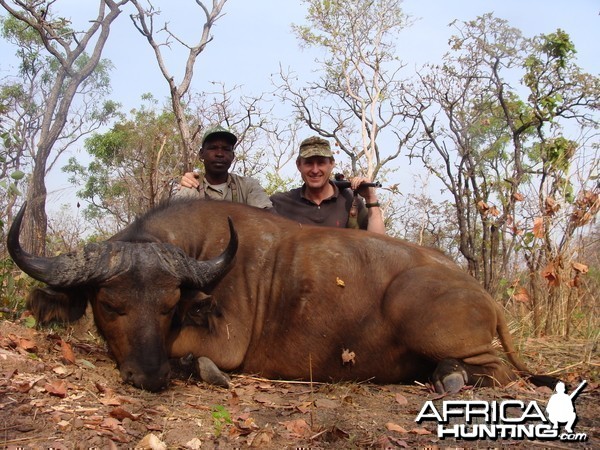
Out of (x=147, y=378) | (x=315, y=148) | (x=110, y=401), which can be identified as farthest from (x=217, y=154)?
(x=110, y=401)

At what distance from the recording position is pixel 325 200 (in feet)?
24.8

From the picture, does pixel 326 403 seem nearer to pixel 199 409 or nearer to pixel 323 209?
pixel 199 409

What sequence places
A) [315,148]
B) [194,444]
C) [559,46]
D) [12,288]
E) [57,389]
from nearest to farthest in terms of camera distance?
[194,444] < [57,389] < [12,288] < [315,148] < [559,46]

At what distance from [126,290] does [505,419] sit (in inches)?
103

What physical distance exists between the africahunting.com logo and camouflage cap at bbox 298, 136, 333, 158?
12.8 ft

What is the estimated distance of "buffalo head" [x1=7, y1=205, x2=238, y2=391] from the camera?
415 cm

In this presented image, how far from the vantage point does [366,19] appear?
66.9 ft

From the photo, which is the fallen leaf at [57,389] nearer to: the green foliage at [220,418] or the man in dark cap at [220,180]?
the green foliage at [220,418]

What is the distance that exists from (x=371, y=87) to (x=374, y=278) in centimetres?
1490

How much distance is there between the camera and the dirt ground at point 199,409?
311 centimetres

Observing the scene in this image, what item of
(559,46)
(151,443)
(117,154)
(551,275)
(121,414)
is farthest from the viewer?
(117,154)

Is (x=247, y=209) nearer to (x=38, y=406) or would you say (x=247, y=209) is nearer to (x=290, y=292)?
(x=290, y=292)

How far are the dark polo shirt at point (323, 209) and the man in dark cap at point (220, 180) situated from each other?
0.30 m

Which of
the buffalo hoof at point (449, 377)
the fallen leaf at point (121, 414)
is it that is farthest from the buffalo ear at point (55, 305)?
the buffalo hoof at point (449, 377)
